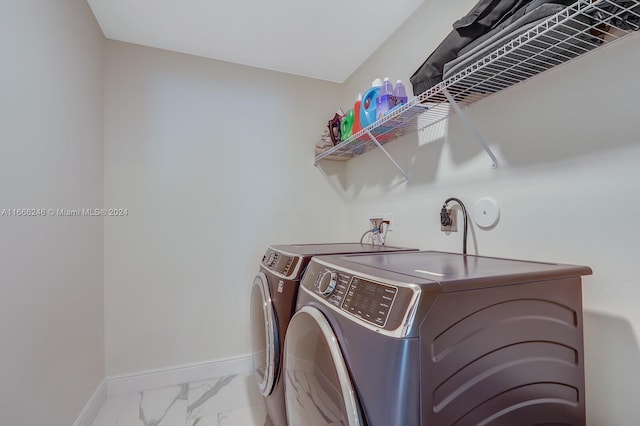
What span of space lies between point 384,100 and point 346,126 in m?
0.47

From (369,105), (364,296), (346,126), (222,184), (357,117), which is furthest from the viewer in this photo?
(222,184)

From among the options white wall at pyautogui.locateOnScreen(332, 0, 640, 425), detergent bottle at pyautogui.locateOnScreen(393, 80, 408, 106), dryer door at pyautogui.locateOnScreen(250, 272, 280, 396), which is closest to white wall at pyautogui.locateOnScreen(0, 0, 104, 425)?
dryer door at pyautogui.locateOnScreen(250, 272, 280, 396)

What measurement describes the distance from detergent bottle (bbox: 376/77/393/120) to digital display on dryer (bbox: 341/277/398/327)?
1.10m

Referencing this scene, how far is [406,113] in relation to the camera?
147 cm

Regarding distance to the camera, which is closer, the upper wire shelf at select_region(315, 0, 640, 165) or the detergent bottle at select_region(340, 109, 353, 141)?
the upper wire shelf at select_region(315, 0, 640, 165)

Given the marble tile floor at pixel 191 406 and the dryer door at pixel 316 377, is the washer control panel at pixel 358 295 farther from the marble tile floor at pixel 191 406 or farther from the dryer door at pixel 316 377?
the marble tile floor at pixel 191 406

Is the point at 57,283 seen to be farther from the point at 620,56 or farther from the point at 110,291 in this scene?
the point at 620,56

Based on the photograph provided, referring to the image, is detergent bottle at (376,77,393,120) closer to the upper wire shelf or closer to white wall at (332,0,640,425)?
the upper wire shelf

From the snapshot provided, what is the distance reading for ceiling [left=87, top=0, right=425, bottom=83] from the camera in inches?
66.8

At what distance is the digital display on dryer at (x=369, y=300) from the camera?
676 mm

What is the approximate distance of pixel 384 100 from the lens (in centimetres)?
164

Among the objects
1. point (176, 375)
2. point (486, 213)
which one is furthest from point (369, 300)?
point (176, 375)

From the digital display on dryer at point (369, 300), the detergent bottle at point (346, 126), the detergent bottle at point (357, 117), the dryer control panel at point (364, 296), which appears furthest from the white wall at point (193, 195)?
the digital display on dryer at point (369, 300)

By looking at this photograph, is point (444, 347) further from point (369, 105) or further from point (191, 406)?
point (191, 406)
